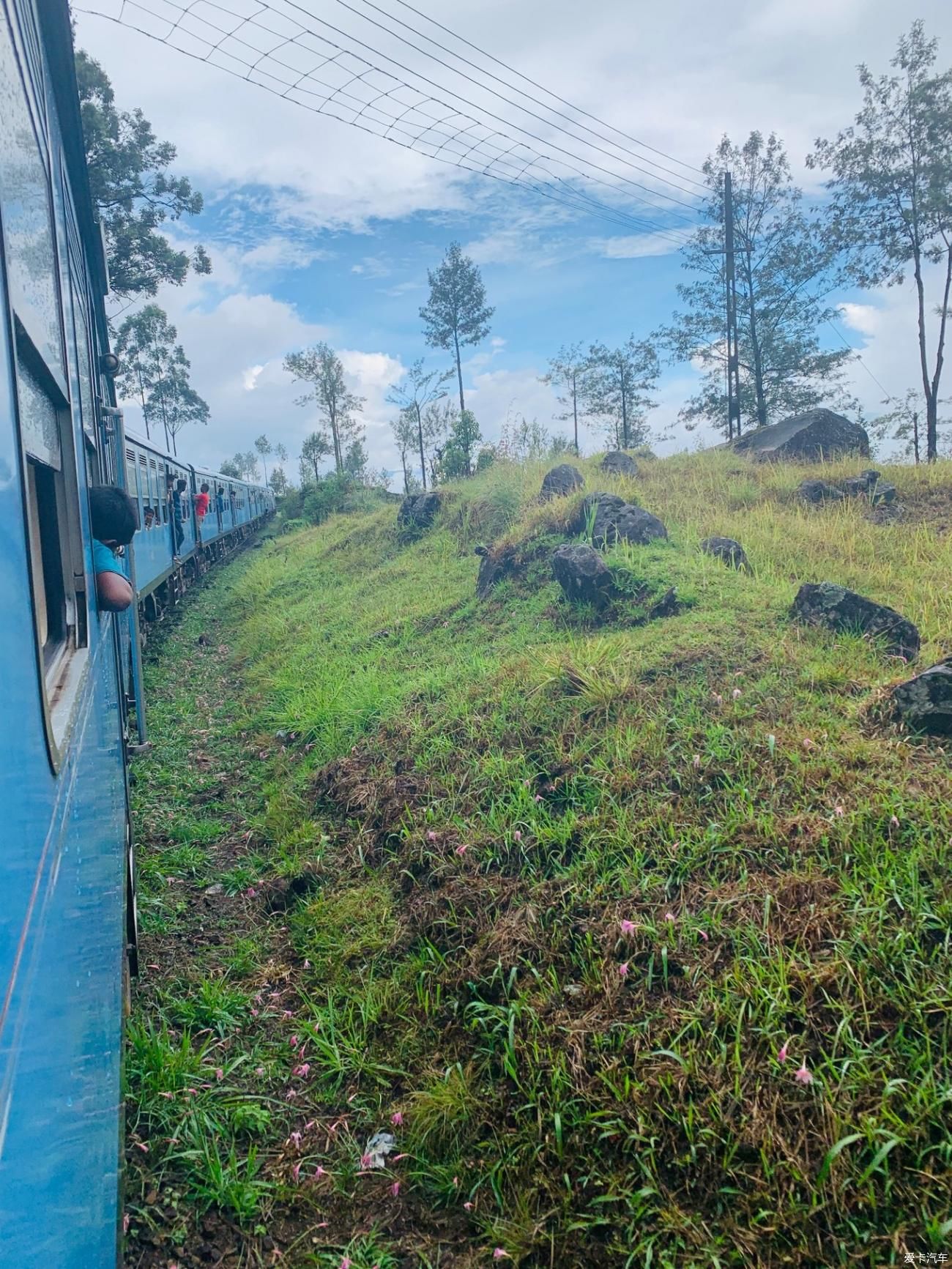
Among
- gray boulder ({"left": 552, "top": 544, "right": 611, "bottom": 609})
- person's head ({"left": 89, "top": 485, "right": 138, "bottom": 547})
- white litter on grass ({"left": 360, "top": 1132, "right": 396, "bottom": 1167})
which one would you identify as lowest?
white litter on grass ({"left": 360, "top": 1132, "right": 396, "bottom": 1167})

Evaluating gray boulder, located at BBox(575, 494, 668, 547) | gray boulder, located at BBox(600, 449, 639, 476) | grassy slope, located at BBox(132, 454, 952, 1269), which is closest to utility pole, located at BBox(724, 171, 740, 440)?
gray boulder, located at BBox(600, 449, 639, 476)

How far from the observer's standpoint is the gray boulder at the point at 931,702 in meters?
3.52

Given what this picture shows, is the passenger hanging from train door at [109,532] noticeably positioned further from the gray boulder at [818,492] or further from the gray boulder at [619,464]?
the gray boulder at [619,464]

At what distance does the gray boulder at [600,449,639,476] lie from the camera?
11.8 meters

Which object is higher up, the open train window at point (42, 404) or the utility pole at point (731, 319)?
the utility pole at point (731, 319)

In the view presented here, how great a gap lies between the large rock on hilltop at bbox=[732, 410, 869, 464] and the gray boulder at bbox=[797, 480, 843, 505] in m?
3.50

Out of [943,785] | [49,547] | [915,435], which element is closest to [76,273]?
[49,547]

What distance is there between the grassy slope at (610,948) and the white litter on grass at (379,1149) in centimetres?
6

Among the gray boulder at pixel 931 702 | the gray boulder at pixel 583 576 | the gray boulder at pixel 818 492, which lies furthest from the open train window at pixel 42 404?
A: the gray boulder at pixel 818 492

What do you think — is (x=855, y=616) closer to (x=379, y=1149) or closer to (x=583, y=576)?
(x=583, y=576)

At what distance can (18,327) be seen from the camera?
1.43 metres

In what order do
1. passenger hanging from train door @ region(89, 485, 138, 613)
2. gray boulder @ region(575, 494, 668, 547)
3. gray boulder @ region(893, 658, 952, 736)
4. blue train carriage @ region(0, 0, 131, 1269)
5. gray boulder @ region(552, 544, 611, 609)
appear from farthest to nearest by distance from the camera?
gray boulder @ region(575, 494, 668, 547) < gray boulder @ region(552, 544, 611, 609) < gray boulder @ region(893, 658, 952, 736) < passenger hanging from train door @ region(89, 485, 138, 613) < blue train carriage @ region(0, 0, 131, 1269)

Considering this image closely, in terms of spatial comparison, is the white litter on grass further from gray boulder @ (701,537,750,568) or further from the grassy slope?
gray boulder @ (701,537,750,568)

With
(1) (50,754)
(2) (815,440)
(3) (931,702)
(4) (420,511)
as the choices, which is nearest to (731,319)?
(2) (815,440)
